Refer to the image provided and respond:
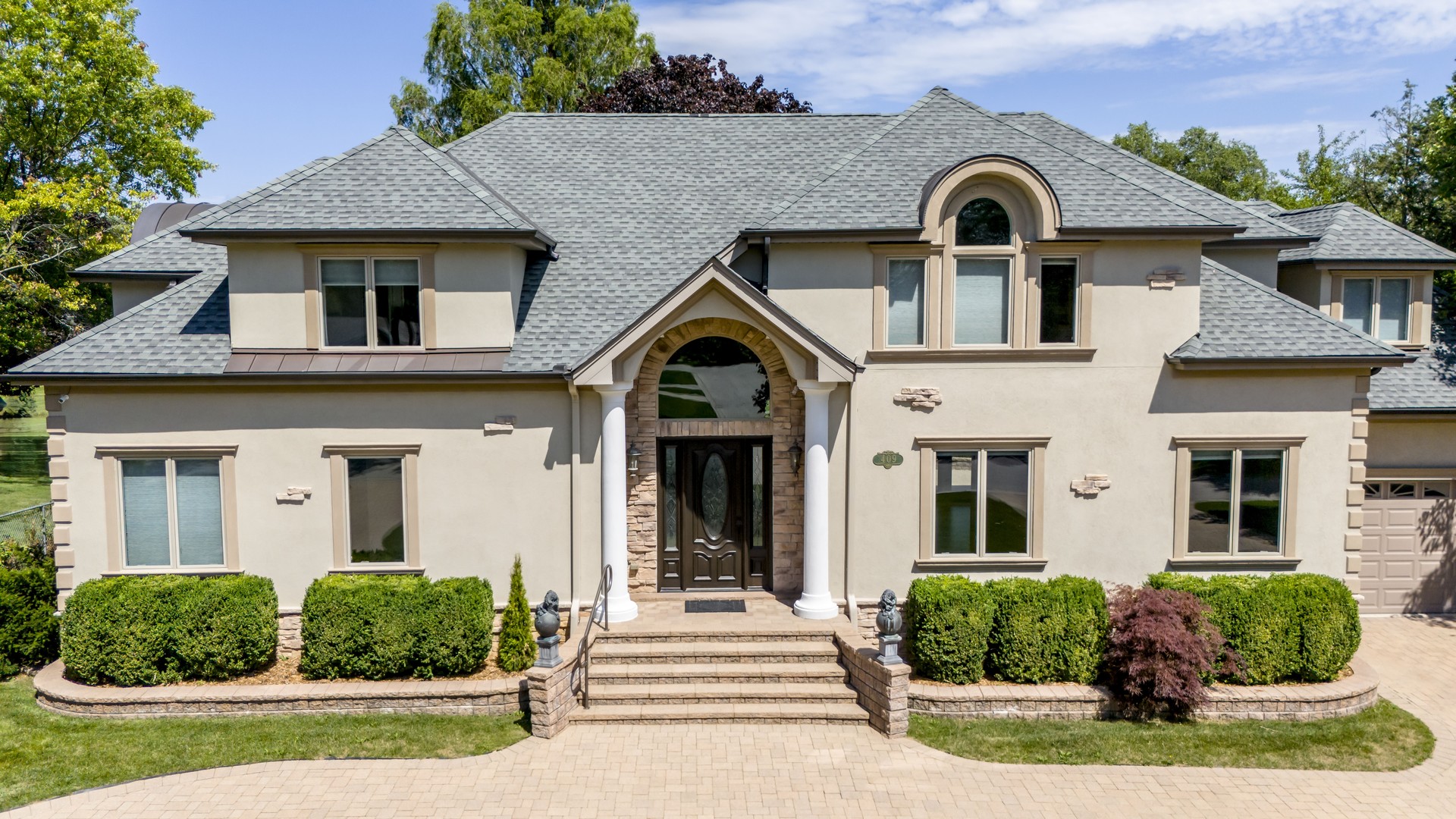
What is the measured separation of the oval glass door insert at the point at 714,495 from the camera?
46.1 feet

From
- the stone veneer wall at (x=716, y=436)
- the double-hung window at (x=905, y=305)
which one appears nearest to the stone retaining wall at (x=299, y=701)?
the stone veneer wall at (x=716, y=436)

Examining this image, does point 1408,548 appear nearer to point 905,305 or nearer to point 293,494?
point 905,305

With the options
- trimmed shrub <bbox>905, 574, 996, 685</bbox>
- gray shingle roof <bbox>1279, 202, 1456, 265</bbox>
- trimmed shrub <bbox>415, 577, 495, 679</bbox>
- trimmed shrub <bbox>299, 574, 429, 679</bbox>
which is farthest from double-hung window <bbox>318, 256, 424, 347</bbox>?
gray shingle roof <bbox>1279, 202, 1456, 265</bbox>

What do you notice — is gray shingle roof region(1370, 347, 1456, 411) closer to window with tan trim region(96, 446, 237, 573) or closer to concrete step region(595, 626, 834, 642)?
concrete step region(595, 626, 834, 642)

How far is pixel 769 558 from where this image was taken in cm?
1407

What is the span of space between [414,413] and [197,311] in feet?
14.0

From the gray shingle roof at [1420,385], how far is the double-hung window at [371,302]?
16106 mm

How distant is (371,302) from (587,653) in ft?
20.6

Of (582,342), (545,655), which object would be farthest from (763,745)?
(582,342)

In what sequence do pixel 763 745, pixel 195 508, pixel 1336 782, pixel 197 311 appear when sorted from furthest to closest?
pixel 197 311, pixel 195 508, pixel 763 745, pixel 1336 782

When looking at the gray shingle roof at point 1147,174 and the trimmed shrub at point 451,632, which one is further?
the gray shingle roof at point 1147,174

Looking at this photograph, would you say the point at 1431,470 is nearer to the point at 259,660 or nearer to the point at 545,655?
the point at 545,655

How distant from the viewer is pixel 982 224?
42.9 feet

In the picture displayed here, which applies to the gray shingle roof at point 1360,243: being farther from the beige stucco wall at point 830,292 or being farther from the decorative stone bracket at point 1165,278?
the beige stucco wall at point 830,292
